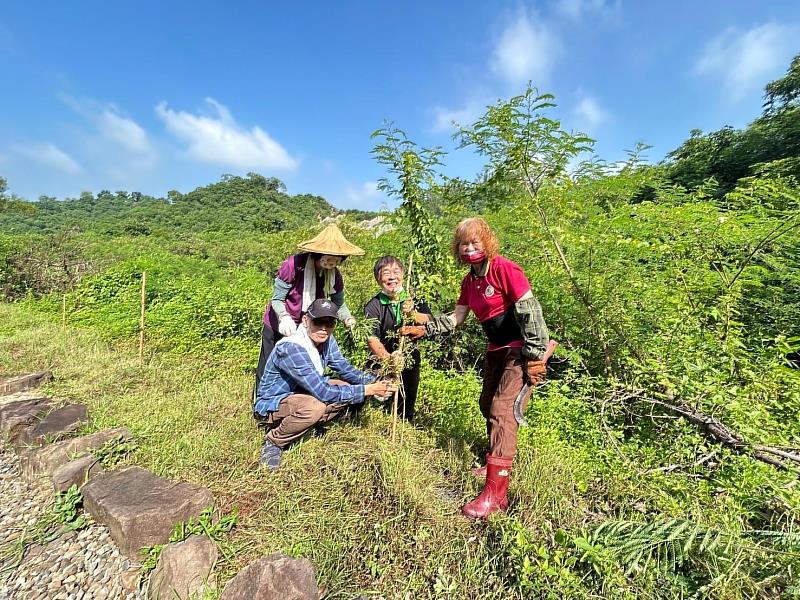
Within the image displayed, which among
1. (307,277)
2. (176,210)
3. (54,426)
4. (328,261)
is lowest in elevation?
(54,426)

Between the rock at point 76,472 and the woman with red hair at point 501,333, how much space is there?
2.54 m

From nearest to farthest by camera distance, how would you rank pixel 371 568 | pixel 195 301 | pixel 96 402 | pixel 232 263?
pixel 371 568 → pixel 96 402 → pixel 195 301 → pixel 232 263

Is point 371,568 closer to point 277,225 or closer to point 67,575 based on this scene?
point 67,575

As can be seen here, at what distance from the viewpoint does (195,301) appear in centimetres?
631

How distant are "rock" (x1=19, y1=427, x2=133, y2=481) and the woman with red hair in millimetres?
2727

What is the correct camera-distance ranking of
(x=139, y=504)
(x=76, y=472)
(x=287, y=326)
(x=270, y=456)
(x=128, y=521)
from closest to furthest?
(x=128, y=521) → (x=139, y=504) → (x=76, y=472) → (x=270, y=456) → (x=287, y=326)

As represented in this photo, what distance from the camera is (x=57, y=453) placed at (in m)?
2.90

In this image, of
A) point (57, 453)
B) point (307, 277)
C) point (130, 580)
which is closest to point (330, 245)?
point (307, 277)

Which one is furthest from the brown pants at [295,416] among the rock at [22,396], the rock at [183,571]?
the rock at [22,396]

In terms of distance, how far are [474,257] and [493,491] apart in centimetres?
140

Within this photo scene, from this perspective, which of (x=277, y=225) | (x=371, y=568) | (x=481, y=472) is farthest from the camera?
(x=277, y=225)

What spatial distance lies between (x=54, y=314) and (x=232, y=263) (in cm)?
1053

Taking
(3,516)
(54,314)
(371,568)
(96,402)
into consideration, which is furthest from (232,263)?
(371,568)

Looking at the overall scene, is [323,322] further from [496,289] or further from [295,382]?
[496,289]
